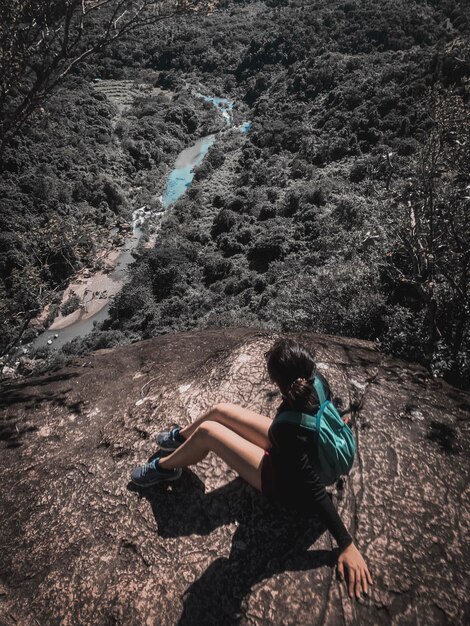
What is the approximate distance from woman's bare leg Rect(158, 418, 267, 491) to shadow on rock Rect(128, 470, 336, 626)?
442 mm

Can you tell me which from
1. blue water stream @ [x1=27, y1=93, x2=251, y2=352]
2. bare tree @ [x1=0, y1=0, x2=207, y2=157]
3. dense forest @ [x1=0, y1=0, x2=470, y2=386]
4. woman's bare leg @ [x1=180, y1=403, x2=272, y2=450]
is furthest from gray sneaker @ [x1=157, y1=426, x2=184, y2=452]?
blue water stream @ [x1=27, y1=93, x2=251, y2=352]

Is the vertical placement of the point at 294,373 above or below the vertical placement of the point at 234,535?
above

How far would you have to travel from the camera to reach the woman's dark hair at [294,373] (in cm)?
295

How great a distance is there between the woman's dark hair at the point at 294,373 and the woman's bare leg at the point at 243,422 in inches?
30.2

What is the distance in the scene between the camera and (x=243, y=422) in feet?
12.4

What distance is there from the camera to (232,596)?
3.35 meters

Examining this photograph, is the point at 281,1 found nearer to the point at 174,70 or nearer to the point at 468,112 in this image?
the point at 174,70

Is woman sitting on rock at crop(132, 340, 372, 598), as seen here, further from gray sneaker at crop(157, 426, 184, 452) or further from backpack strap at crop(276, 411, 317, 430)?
gray sneaker at crop(157, 426, 184, 452)

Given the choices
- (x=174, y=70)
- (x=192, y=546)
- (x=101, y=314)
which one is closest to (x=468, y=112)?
(x=192, y=546)

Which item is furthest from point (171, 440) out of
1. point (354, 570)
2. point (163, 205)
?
point (163, 205)

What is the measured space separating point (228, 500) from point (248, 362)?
203 centimetres

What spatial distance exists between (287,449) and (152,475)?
171cm

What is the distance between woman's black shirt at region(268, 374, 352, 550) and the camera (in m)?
3.01

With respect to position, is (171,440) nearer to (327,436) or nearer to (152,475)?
(152,475)
